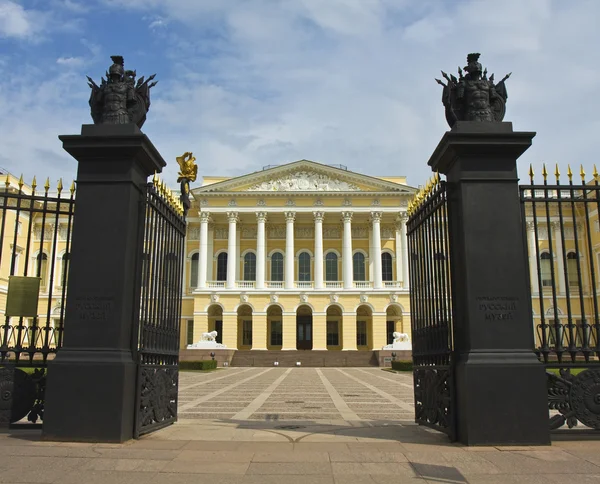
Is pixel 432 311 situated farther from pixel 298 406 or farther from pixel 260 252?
pixel 260 252

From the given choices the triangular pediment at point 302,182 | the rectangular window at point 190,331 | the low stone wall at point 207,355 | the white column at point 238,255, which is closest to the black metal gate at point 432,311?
the low stone wall at point 207,355

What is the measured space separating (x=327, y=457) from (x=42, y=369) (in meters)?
3.71

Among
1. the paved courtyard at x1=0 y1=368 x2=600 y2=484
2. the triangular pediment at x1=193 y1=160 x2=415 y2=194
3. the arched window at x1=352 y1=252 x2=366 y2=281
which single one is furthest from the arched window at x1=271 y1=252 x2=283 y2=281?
the paved courtyard at x1=0 y1=368 x2=600 y2=484

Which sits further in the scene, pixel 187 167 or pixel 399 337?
pixel 399 337

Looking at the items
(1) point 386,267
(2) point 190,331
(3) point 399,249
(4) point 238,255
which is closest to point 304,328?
(4) point 238,255

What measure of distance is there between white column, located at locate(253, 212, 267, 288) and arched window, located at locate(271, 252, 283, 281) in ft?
5.14

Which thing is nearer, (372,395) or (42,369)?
(42,369)

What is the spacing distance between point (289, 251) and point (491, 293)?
148 feet

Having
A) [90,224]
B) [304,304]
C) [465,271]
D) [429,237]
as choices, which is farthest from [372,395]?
[304,304]

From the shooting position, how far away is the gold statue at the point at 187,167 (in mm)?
8633

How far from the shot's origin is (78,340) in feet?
21.2

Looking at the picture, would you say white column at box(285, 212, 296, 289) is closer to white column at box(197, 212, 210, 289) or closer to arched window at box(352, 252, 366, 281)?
arched window at box(352, 252, 366, 281)

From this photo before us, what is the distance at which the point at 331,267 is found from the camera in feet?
176

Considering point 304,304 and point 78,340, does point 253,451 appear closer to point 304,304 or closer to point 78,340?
point 78,340
